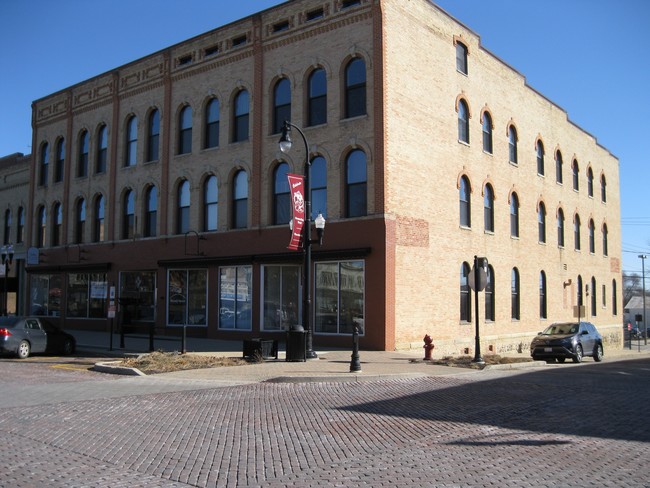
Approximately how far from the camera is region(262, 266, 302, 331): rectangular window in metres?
24.5

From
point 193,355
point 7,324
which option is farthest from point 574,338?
point 7,324

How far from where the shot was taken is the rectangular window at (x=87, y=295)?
32594mm

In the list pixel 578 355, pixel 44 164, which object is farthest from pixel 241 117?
pixel 44 164

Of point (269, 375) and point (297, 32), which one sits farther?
point (297, 32)

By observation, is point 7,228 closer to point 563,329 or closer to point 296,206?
point 296,206

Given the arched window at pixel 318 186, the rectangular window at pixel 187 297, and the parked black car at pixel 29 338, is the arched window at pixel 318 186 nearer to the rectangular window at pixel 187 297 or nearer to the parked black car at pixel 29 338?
the rectangular window at pixel 187 297

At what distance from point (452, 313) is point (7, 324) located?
52.9ft

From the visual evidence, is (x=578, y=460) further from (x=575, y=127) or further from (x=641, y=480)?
(x=575, y=127)

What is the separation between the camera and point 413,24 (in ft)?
79.5

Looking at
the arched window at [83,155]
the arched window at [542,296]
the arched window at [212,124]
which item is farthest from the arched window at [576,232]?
the arched window at [83,155]

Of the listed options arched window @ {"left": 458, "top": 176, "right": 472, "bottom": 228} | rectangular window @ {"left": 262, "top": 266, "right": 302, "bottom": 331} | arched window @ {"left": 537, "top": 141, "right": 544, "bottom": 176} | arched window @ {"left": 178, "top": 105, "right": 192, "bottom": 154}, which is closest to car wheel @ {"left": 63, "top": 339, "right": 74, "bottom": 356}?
rectangular window @ {"left": 262, "top": 266, "right": 302, "bottom": 331}

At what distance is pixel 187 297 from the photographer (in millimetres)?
28016

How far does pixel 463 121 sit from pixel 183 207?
1325cm

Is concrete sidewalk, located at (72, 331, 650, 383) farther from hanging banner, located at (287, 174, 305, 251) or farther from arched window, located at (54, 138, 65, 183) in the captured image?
arched window, located at (54, 138, 65, 183)
